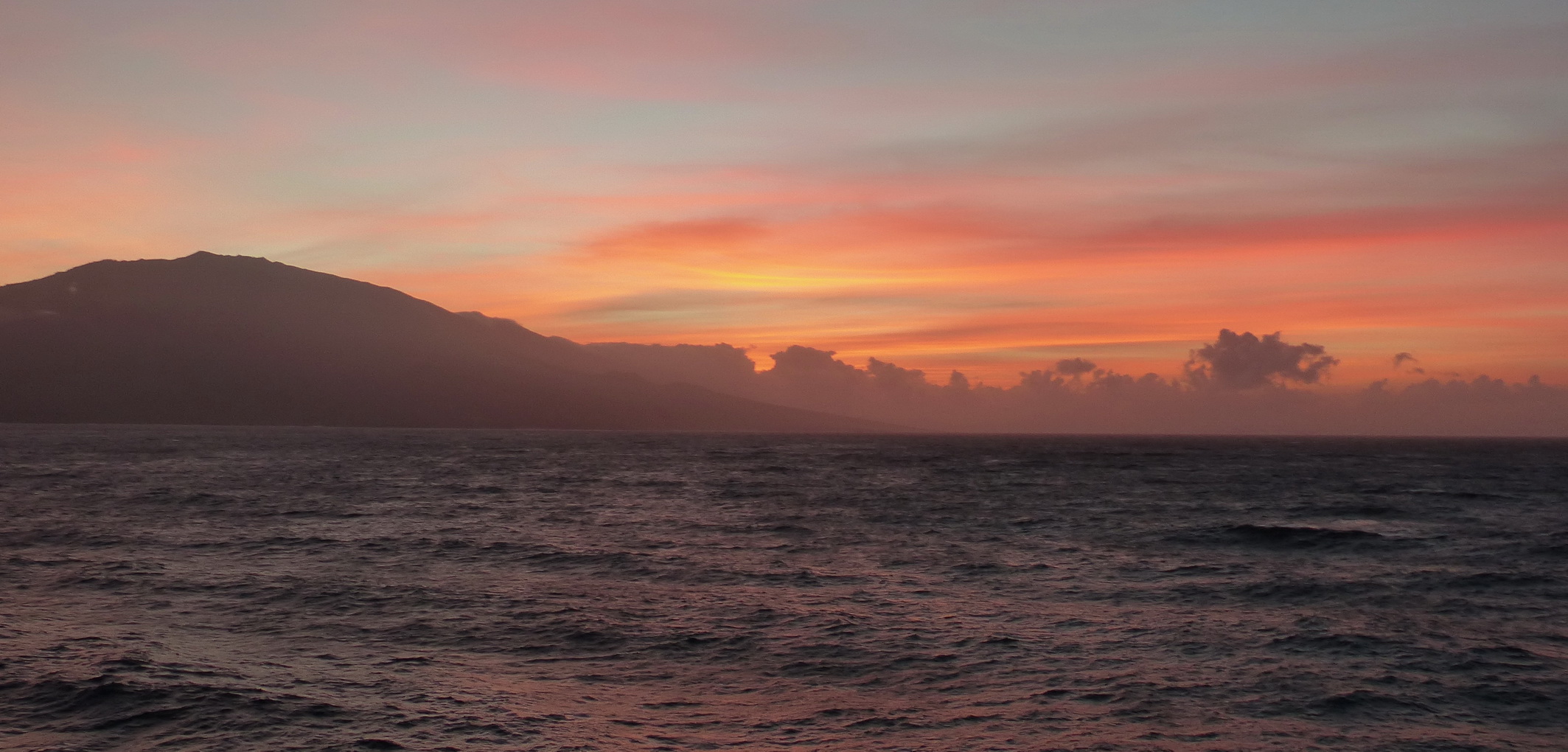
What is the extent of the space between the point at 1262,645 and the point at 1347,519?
46.9 m

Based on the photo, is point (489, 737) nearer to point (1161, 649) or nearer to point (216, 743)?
point (216, 743)

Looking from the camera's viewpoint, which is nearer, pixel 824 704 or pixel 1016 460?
pixel 824 704

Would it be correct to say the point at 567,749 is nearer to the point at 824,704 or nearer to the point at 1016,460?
the point at 824,704

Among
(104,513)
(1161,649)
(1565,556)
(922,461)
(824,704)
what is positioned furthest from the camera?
(922,461)

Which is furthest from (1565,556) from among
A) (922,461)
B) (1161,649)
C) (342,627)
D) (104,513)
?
(922,461)

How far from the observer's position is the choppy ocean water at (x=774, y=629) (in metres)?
23.9

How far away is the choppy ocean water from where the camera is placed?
23.9 metres

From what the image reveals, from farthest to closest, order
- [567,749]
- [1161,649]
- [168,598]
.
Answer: [168,598], [1161,649], [567,749]

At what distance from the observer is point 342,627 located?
1328 inches

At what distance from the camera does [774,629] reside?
112 feet

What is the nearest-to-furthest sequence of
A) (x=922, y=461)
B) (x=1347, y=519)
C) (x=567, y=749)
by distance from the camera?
(x=567, y=749) → (x=1347, y=519) → (x=922, y=461)

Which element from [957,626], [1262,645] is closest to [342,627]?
[957,626]

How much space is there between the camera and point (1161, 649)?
31.6m

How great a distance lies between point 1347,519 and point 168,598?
72413 mm
